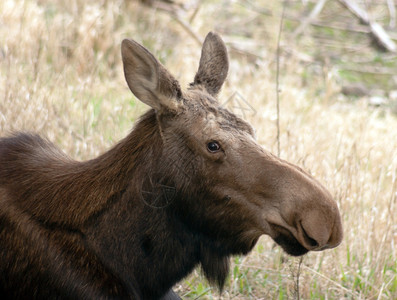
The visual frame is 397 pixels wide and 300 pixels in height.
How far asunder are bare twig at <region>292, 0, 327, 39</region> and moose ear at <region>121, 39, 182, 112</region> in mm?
7976

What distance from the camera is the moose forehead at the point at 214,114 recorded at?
11.0ft

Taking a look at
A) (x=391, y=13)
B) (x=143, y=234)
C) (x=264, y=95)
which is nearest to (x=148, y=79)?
(x=143, y=234)

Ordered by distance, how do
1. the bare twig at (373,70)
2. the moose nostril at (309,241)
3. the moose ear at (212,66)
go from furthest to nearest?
the bare twig at (373,70)
the moose ear at (212,66)
the moose nostril at (309,241)

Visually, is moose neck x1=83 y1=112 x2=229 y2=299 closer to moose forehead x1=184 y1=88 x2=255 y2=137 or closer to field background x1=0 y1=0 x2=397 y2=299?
moose forehead x1=184 y1=88 x2=255 y2=137

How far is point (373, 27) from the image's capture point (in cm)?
1145

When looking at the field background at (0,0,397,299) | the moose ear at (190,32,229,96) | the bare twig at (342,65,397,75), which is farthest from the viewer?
the bare twig at (342,65,397,75)

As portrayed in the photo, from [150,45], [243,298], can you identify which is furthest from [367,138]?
[243,298]

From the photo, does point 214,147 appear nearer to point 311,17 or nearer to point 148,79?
point 148,79

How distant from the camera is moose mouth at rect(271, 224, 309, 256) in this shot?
10.2 feet

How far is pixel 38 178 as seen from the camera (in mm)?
3578

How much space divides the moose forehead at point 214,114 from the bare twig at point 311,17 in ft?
25.7

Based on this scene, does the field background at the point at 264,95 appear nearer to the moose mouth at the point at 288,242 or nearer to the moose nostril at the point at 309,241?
the moose mouth at the point at 288,242

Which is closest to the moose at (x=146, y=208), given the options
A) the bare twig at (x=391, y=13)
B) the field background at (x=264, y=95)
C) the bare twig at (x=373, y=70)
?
the field background at (x=264, y=95)

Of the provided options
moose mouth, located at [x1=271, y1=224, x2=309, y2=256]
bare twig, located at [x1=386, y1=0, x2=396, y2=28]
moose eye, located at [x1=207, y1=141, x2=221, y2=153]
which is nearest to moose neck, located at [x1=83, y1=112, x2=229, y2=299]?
moose eye, located at [x1=207, y1=141, x2=221, y2=153]
